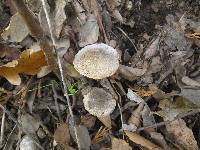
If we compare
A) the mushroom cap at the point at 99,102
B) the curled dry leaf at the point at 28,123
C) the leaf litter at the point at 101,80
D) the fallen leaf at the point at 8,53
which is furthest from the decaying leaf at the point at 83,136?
the fallen leaf at the point at 8,53

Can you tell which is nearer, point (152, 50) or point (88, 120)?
point (88, 120)

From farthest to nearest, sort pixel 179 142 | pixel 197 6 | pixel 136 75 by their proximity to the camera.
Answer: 1. pixel 197 6
2. pixel 136 75
3. pixel 179 142

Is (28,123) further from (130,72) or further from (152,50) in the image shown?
(152,50)

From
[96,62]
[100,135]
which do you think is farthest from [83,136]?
[96,62]

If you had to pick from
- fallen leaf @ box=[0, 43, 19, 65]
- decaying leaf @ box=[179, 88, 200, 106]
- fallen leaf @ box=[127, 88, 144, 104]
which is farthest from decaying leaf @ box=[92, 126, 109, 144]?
fallen leaf @ box=[0, 43, 19, 65]

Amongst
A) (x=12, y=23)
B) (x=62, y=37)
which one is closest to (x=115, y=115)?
(x=62, y=37)

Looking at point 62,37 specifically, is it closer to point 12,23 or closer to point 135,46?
point 12,23
